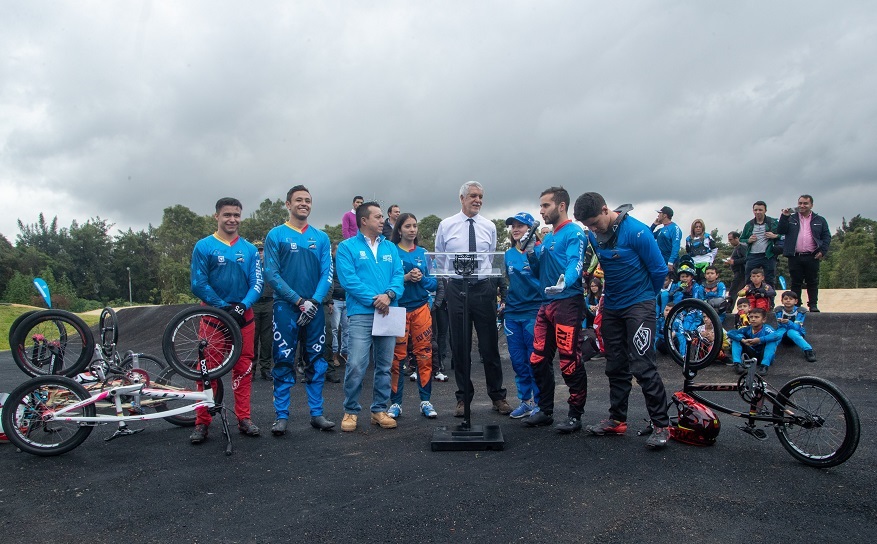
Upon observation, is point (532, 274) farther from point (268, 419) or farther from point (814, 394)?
point (268, 419)

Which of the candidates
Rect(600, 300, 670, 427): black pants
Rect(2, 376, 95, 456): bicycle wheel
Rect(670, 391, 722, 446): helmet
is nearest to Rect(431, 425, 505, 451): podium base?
Rect(600, 300, 670, 427): black pants

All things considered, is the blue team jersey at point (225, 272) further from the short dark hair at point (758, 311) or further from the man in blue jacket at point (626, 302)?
the short dark hair at point (758, 311)

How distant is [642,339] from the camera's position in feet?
15.2

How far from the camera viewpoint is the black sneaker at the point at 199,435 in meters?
4.91

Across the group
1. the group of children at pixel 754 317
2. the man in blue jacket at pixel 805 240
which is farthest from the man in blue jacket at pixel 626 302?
the man in blue jacket at pixel 805 240

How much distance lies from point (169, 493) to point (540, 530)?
2600 mm

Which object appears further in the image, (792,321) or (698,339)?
(792,321)

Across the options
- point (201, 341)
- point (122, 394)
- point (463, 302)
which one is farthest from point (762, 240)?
point (122, 394)

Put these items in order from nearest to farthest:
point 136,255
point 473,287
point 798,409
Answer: point 798,409 < point 473,287 < point 136,255

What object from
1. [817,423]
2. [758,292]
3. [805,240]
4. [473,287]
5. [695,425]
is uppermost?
[805,240]

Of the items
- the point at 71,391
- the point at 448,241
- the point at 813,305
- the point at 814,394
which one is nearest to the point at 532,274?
the point at 448,241

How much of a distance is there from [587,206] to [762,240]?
6646 mm

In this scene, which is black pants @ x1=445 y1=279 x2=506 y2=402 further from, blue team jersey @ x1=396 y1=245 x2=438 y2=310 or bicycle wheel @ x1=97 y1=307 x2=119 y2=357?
bicycle wheel @ x1=97 y1=307 x2=119 y2=357

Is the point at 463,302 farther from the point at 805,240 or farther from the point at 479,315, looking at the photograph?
the point at 805,240
